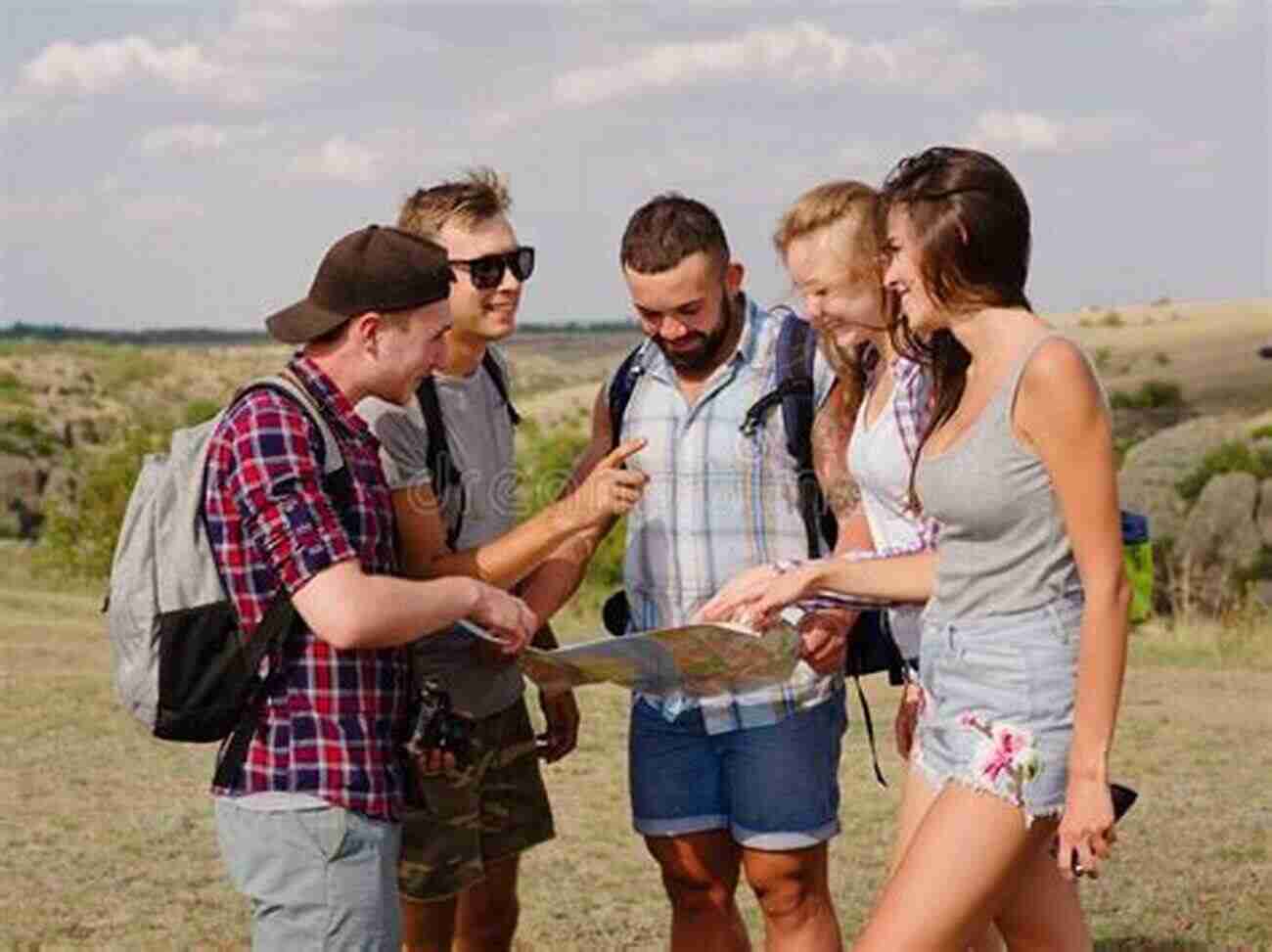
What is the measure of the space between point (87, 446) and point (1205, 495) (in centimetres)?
2193

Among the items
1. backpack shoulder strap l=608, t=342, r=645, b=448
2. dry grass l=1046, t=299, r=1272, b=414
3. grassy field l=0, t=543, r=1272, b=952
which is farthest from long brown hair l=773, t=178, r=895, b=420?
dry grass l=1046, t=299, r=1272, b=414

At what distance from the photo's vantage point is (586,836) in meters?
9.55

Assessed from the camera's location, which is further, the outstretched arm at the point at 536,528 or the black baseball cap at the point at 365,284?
the outstretched arm at the point at 536,528

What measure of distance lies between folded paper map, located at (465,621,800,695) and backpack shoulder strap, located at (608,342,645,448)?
72 cm

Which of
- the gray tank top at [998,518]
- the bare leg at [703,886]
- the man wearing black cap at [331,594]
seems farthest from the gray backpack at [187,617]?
the bare leg at [703,886]

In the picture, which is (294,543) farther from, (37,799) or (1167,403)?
(1167,403)

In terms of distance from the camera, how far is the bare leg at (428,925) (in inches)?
214

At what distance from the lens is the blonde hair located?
521 centimetres

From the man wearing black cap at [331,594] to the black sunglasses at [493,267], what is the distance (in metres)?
0.91

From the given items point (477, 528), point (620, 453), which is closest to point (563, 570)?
point (477, 528)

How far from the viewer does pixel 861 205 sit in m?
5.13

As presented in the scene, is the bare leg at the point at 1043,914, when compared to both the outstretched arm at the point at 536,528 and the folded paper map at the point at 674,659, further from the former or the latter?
the outstretched arm at the point at 536,528

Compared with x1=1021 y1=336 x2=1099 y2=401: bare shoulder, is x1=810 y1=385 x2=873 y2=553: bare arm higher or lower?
lower

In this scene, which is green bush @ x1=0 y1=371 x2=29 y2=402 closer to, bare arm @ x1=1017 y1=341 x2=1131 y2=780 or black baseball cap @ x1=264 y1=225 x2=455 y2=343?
black baseball cap @ x1=264 y1=225 x2=455 y2=343
